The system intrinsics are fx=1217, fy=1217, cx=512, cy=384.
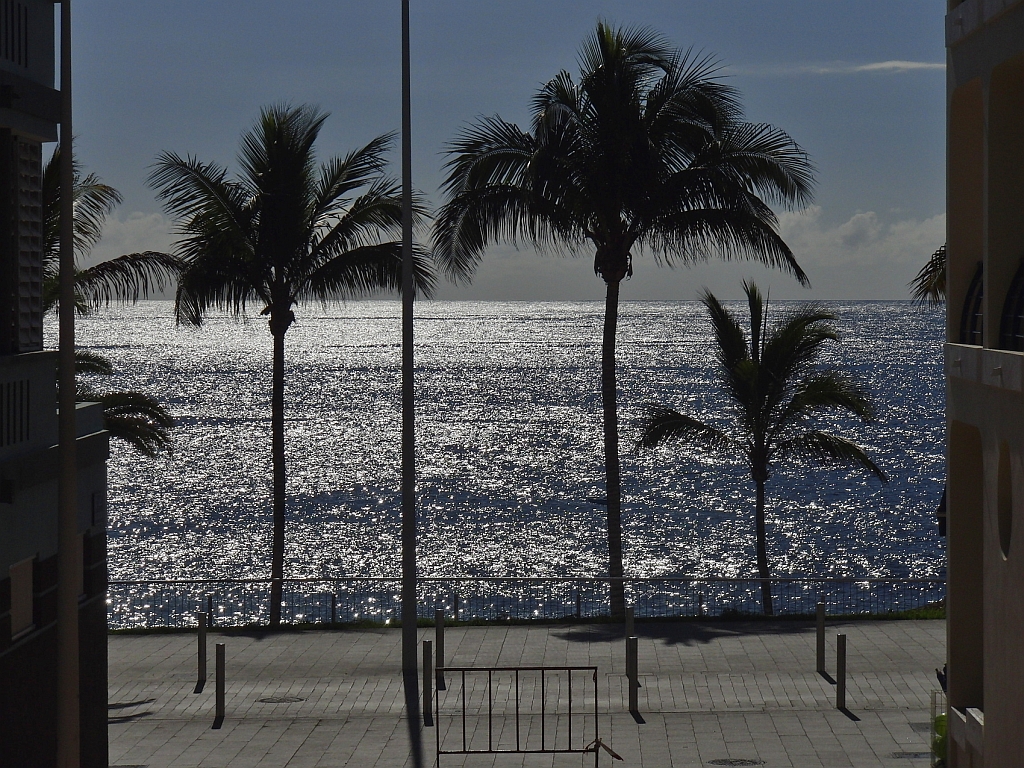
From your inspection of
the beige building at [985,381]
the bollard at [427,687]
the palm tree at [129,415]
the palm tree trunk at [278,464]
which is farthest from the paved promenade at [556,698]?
the palm tree trunk at [278,464]

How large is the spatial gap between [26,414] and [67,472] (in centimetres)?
177

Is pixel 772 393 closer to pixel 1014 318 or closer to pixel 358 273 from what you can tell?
pixel 358 273

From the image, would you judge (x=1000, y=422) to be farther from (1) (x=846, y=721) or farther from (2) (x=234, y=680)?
(2) (x=234, y=680)

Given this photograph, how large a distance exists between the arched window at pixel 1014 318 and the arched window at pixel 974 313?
842mm

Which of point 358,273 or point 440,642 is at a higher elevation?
point 358,273

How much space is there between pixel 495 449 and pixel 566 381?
52.4 metres

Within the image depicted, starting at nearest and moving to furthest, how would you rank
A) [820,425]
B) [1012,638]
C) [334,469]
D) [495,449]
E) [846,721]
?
[1012,638] → [846,721] → [334,469] → [495,449] → [820,425]

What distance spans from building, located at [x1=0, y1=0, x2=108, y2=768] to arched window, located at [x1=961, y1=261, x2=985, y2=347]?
816 cm

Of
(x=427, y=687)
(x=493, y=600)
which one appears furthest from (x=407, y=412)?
(x=493, y=600)

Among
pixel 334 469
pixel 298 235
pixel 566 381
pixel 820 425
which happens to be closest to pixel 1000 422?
pixel 298 235

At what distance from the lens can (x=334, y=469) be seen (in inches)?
2707

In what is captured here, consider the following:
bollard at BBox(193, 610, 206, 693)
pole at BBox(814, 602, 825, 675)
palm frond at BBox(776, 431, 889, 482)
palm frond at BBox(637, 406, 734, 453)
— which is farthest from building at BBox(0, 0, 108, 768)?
palm frond at BBox(776, 431, 889, 482)

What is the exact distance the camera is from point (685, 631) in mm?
18359

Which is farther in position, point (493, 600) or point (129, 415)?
point (493, 600)
